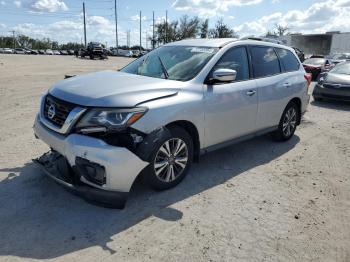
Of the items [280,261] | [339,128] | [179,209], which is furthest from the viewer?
[339,128]

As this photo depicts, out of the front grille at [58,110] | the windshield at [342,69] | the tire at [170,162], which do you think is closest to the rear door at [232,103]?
the tire at [170,162]

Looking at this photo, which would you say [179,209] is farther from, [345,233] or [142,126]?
[345,233]

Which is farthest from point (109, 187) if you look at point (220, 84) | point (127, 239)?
point (220, 84)

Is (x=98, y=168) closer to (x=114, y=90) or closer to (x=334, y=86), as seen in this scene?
(x=114, y=90)

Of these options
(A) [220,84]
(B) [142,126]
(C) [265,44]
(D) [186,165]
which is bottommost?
(D) [186,165]

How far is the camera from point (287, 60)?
6.29 meters

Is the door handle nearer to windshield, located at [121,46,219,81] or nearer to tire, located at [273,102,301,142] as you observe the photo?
windshield, located at [121,46,219,81]

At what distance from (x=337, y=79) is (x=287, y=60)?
18.8 feet

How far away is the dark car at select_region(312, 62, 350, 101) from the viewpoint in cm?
1069

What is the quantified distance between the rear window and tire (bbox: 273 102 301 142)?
655mm

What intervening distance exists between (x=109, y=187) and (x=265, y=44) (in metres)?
3.71

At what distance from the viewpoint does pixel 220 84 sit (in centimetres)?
455

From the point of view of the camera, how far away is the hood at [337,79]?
10.8 m

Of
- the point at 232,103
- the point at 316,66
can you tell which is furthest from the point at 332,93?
the point at 316,66
